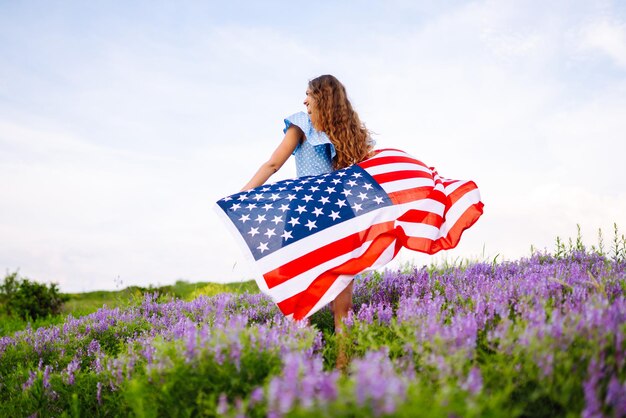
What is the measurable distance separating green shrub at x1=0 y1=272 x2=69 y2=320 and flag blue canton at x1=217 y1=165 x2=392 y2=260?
28.4 feet

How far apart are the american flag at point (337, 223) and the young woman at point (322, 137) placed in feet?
0.91

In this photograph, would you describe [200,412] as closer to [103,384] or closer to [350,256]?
[103,384]

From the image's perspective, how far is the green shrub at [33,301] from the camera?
11.5 metres

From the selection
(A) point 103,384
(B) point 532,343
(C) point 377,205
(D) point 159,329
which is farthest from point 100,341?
(B) point 532,343

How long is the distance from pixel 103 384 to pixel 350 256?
2455 millimetres

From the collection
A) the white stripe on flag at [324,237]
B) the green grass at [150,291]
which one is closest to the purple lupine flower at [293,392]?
the white stripe on flag at [324,237]

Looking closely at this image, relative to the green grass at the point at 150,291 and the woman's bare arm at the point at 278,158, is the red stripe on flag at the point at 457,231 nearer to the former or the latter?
the woman's bare arm at the point at 278,158

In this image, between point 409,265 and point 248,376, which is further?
point 409,265

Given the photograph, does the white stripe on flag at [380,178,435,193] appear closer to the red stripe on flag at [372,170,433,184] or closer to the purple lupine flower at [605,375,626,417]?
the red stripe on flag at [372,170,433,184]

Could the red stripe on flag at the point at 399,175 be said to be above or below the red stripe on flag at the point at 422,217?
above

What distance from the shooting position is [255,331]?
314 centimetres

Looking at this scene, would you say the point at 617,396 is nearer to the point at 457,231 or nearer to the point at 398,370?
the point at 398,370

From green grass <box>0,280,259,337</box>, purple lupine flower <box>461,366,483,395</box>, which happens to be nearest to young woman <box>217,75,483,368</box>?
purple lupine flower <box>461,366,483,395</box>

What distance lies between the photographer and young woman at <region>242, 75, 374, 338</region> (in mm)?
5594
